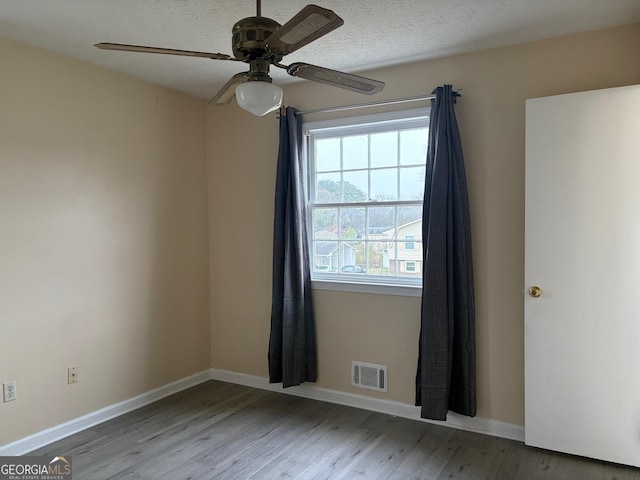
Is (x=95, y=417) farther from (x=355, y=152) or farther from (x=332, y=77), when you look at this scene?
(x=332, y=77)

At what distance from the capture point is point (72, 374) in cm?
310

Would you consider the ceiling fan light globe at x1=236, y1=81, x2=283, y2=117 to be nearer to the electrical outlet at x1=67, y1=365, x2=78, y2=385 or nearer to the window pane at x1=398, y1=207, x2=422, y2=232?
A: the window pane at x1=398, y1=207, x2=422, y2=232

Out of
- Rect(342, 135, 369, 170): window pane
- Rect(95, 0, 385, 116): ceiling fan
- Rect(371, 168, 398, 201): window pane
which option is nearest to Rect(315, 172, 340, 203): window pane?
Rect(342, 135, 369, 170): window pane

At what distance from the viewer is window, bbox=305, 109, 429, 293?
333 cm

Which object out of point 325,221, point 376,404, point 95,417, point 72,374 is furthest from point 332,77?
point 95,417

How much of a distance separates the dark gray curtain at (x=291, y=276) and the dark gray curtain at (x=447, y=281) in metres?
0.96

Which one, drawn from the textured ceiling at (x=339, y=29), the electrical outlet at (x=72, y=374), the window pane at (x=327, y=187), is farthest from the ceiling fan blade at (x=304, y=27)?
the electrical outlet at (x=72, y=374)

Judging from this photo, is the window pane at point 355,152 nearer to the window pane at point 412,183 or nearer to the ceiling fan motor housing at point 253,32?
the window pane at point 412,183

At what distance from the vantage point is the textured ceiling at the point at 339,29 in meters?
2.37

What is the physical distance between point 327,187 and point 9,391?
2.45 m

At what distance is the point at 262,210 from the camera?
389 centimetres

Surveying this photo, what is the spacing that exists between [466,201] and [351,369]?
58.8 inches

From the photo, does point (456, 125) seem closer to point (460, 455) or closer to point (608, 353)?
point (608, 353)

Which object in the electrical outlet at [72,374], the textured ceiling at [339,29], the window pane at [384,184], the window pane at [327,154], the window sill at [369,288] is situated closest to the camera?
the textured ceiling at [339,29]
